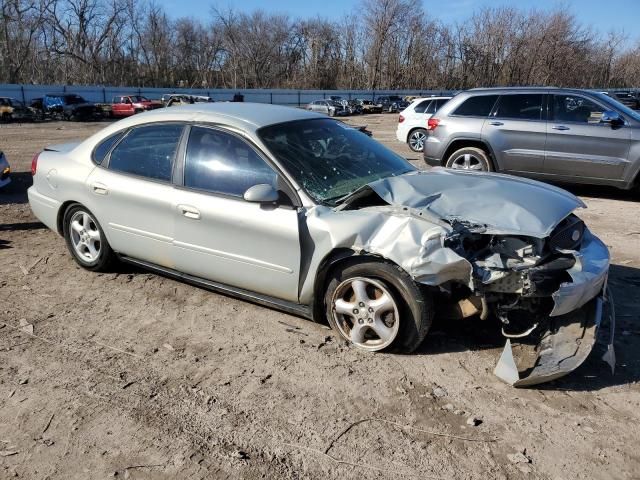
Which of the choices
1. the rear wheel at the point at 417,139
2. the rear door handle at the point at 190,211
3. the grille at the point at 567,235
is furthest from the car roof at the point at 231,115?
the rear wheel at the point at 417,139

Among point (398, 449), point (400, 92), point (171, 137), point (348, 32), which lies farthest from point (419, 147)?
point (348, 32)

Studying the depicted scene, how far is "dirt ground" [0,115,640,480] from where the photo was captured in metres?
2.57

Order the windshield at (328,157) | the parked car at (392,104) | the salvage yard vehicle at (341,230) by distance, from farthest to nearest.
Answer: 1. the parked car at (392,104)
2. the windshield at (328,157)
3. the salvage yard vehicle at (341,230)

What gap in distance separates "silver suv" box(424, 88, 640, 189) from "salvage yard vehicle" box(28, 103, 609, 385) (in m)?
4.70

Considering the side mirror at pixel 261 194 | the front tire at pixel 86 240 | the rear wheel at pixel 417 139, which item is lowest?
the rear wheel at pixel 417 139

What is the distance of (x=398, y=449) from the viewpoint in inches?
104

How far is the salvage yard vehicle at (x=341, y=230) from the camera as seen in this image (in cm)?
318

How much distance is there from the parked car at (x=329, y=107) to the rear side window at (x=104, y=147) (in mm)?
34009

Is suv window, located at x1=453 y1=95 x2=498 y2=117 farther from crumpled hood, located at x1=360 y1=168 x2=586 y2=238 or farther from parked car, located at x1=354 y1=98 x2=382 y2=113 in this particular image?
parked car, located at x1=354 y1=98 x2=382 y2=113

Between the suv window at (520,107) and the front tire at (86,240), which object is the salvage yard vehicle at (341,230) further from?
the suv window at (520,107)

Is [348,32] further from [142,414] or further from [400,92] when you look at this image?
[142,414]

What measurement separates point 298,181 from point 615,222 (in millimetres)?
5193

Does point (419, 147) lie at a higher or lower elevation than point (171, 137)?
lower

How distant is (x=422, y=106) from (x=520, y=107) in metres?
7.94
